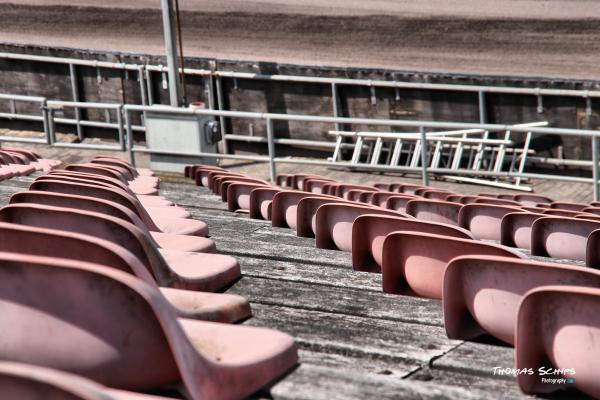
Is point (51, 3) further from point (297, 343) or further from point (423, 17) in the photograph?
point (297, 343)

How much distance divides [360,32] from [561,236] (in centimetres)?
2321

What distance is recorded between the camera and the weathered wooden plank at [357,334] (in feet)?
13.4

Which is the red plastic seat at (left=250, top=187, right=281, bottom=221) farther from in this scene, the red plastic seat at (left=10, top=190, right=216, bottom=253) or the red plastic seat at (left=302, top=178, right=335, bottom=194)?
the red plastic seat at (left=10, top=190, right=216, bottom=253)

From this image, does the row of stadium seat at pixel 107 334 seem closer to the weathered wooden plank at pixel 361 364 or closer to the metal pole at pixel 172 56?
the weathered wooden plank at pixel 361 364

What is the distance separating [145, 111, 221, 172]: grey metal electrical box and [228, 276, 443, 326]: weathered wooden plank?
10.1 metres

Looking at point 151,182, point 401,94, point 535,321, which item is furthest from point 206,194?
point 401,94

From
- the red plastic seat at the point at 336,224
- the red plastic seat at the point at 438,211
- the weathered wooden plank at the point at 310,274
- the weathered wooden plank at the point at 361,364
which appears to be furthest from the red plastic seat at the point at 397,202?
the weathered wooden plank at the point at 361,364

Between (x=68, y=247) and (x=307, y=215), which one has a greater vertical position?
(x=68, y=247)

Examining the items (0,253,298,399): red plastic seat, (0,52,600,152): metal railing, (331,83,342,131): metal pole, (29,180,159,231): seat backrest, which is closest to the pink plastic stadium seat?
(29,180,159,231): seat backrest

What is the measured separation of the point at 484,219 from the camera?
7.40 metres

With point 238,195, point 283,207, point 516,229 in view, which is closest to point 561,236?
point 516,229

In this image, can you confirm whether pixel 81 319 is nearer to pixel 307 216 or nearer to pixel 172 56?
pixel 307 216

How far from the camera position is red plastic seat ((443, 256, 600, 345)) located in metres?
3.91

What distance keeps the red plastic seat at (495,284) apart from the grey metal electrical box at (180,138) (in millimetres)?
11146
